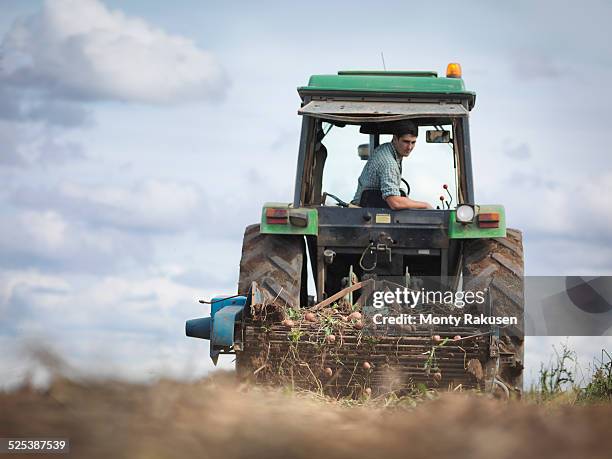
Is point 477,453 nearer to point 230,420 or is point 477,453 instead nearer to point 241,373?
point 230,420

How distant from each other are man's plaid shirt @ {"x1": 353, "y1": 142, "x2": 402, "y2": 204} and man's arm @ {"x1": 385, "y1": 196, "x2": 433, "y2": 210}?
0.25 feet

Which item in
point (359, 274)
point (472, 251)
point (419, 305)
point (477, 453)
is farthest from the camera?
point (359, 274)

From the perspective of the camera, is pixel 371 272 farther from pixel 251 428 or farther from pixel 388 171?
pixel 251 428

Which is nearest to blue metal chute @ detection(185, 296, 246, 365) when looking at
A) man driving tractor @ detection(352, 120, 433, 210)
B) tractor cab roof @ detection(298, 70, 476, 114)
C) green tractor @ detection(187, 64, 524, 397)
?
green tractor @ detection(187, 64, 524, 397)

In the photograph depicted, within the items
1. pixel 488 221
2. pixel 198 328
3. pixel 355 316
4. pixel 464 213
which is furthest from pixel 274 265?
pixel 488 221

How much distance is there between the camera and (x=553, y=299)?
805cm

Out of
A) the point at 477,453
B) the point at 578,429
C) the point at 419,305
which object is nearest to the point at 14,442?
the point at 477,453

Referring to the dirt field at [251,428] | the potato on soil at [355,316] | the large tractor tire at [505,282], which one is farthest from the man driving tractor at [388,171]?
the dirt field at [251,428]

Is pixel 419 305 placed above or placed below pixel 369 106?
below

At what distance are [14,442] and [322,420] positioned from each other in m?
1.19

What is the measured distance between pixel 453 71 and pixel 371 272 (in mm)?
1913

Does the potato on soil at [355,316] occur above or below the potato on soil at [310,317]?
above

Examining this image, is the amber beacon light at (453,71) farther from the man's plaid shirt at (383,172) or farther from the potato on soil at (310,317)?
the potato on soil at (310,317)

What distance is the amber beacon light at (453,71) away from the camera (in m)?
8.40
